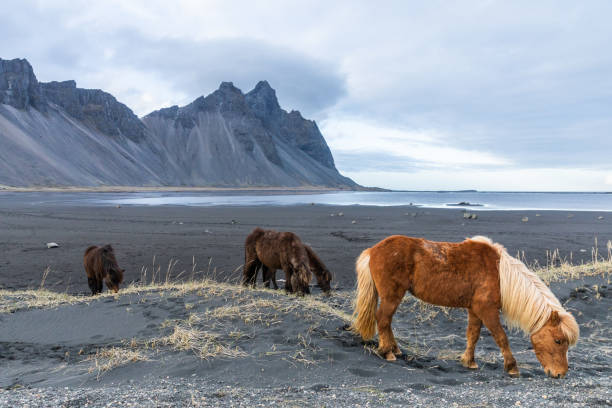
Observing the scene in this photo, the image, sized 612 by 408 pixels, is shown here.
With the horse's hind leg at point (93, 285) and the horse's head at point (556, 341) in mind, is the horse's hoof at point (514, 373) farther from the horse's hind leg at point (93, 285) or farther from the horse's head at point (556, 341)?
the horse's hind leg at point (93, 285)

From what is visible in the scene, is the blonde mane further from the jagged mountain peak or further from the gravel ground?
the jagged mountain peak

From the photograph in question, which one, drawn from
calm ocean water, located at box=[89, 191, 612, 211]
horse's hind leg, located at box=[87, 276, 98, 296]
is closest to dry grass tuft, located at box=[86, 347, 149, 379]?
horse's hind leg, located at box=[87, 276, 98, 296]

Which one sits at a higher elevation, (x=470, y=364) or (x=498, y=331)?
(x=498, y=331)

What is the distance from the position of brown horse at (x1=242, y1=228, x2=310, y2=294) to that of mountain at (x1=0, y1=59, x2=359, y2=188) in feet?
301

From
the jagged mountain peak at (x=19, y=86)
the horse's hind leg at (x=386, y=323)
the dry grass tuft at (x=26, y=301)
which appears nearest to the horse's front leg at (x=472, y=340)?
the horse's hind leg at (x=386, y=323)

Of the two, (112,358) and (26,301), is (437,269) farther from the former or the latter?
Result: (26,301)

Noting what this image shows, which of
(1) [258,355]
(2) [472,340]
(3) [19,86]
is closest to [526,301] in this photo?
(2) [472,340]

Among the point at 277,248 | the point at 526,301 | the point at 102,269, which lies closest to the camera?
the point at 526,301

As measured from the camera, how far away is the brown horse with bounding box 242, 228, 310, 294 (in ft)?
26.9

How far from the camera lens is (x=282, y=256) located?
8.48 metres

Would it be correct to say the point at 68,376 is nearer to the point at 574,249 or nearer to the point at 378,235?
the point at 378,235

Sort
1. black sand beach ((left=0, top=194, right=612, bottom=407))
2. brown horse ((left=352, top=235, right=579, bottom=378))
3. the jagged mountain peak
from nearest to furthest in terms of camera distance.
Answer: black sand beach ((left=0, top=194, right=612, bottom=407)) < brown horse ((left=352, top=235, right=579, bottom=378)) < the jagged mountain peak

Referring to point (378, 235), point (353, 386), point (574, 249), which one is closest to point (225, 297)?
point (353, 386)

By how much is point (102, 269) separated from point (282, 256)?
5193mm
